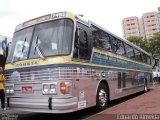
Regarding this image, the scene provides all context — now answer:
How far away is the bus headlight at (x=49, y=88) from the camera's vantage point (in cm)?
739

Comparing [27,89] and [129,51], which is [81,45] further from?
[129,51]

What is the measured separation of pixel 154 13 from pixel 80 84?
13226 centimetres

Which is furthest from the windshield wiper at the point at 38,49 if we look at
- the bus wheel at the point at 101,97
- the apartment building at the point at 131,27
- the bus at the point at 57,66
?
the apartment building at the point at 131,27

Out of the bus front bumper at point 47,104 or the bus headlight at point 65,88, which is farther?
the bus headlight at point 65,88

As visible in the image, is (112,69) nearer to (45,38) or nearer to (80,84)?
(80,84)

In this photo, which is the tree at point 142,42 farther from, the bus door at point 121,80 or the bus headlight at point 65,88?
the bus headlight at point 65,88

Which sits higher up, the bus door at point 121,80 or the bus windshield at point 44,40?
the bus windshield at point 44,40

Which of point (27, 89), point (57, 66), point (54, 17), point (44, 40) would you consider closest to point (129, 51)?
point (54, 17)

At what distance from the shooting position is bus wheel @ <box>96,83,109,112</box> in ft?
30.9

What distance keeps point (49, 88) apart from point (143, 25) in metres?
134

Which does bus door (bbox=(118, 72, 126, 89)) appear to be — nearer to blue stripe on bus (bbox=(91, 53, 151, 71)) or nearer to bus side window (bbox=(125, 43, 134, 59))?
blue stripe on bus (bbox=(91, 53, 151, 71))

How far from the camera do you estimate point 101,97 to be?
9.68 metres

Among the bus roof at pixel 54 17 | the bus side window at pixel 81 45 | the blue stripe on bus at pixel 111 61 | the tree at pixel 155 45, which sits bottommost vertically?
the blue stripe on bus at pixel 111 61

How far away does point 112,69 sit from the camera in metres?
11.3
